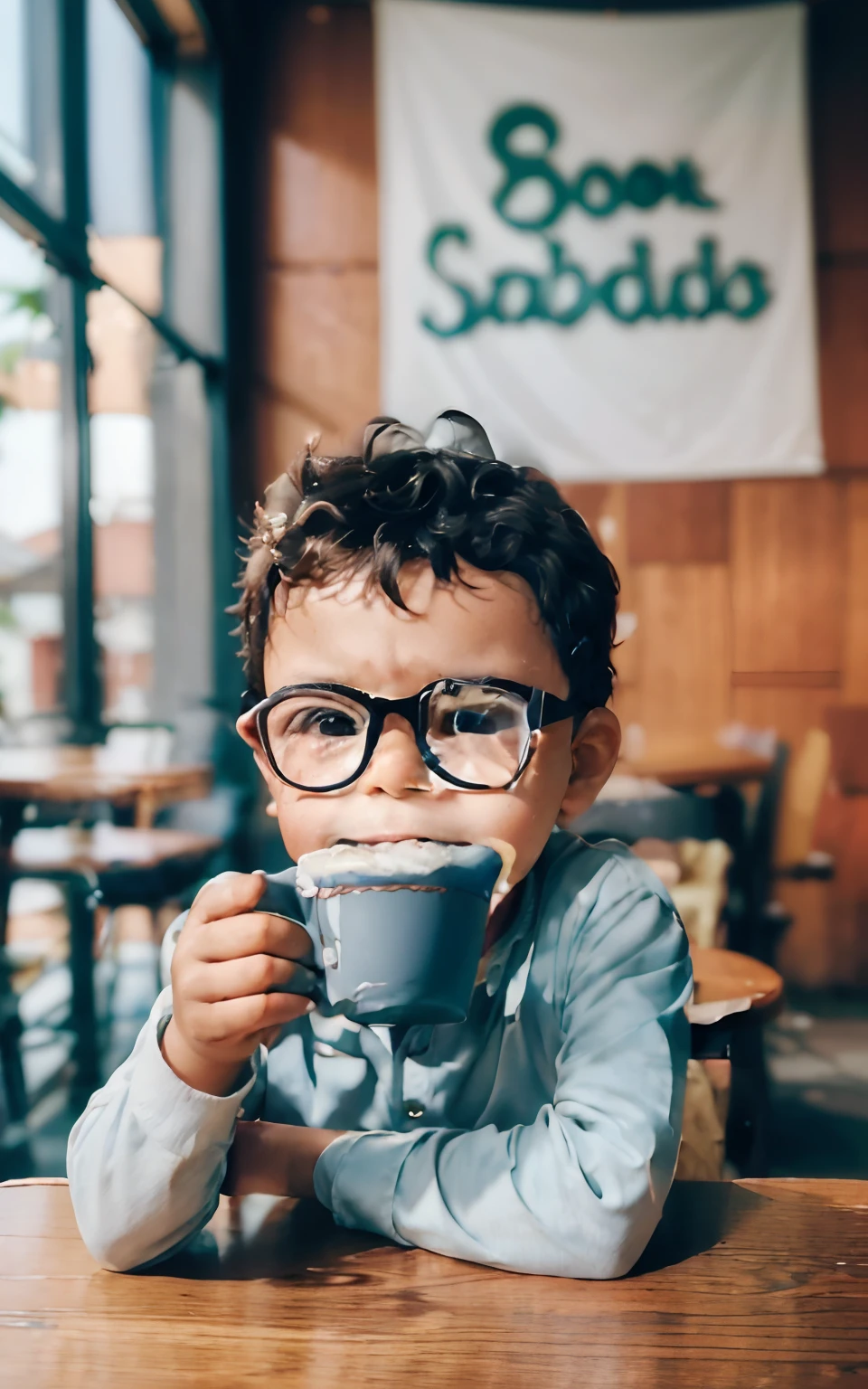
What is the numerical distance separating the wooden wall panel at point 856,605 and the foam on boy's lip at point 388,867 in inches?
145

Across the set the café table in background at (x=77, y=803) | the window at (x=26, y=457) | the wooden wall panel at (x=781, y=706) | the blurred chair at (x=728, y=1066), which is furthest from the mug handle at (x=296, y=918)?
the wooden wall panel at (x=781, y=706)

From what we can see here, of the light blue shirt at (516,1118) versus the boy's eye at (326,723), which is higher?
the boy's eye at (326,723)

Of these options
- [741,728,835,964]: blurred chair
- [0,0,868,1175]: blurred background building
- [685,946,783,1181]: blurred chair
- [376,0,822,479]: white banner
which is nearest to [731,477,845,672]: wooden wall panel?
[0,0,868,1175]: blurred background building

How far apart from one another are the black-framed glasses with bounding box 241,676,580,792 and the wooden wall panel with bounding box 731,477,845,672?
3.50 m

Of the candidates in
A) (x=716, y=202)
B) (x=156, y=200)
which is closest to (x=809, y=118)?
(x=716, y=202)

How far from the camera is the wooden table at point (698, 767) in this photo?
2633 mm

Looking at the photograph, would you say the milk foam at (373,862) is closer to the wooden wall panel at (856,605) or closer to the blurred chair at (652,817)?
the blurred chair at (652,817)

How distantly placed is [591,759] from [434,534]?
17cm

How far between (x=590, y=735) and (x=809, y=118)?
3901 mm

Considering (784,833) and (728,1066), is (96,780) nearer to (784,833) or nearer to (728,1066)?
(728,1066)

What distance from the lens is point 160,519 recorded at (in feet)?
5.42

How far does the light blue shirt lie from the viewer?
0.54m

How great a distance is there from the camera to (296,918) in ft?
1.82

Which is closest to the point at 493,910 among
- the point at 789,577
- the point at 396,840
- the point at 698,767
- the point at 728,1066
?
the point at 396,840
